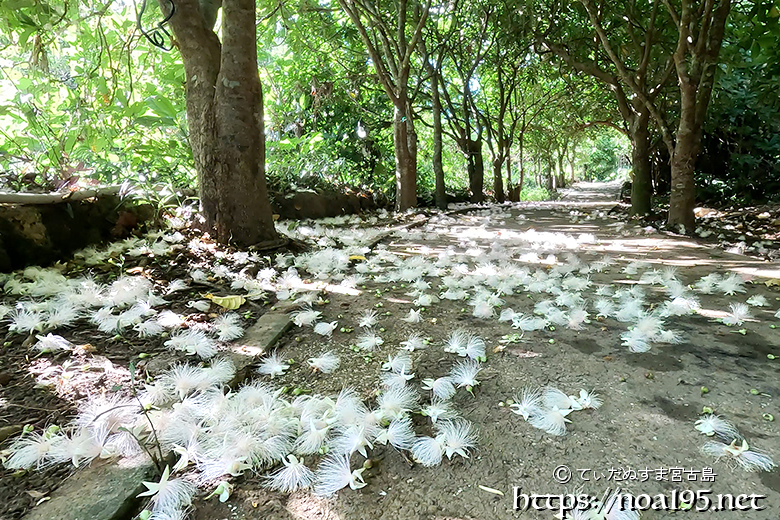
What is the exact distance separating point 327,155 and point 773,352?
865 centimetres

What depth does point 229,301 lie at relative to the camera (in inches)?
109

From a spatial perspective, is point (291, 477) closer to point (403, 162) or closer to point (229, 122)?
point (229, 122)

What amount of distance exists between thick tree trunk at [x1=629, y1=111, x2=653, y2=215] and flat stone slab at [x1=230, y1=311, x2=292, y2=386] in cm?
735

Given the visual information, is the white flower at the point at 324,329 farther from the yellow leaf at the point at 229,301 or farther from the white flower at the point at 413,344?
the yellow leaf at the point at 229,301

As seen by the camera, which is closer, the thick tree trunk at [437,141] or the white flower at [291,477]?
the white flower at [291,477]

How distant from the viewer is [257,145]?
12.9 ft

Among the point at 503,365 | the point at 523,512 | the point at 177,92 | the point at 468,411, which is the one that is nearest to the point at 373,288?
the point at 503,365

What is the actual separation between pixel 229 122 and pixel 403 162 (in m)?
5.39

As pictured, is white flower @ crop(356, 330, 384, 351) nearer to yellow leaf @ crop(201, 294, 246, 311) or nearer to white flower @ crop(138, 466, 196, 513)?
yellow leaf @ crop(201, 294, 246, 311)

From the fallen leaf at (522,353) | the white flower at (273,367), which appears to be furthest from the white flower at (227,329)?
the fallen leaf at (522,353)

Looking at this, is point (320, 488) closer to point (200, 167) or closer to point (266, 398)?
point (266, 398)

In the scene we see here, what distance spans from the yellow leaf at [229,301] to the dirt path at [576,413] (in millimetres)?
517

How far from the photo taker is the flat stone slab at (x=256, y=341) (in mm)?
1996

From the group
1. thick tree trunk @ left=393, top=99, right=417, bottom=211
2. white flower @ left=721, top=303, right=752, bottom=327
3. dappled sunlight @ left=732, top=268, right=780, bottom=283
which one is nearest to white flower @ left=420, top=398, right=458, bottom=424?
white flower @ left=721, top=303, right=752, bottom=327
